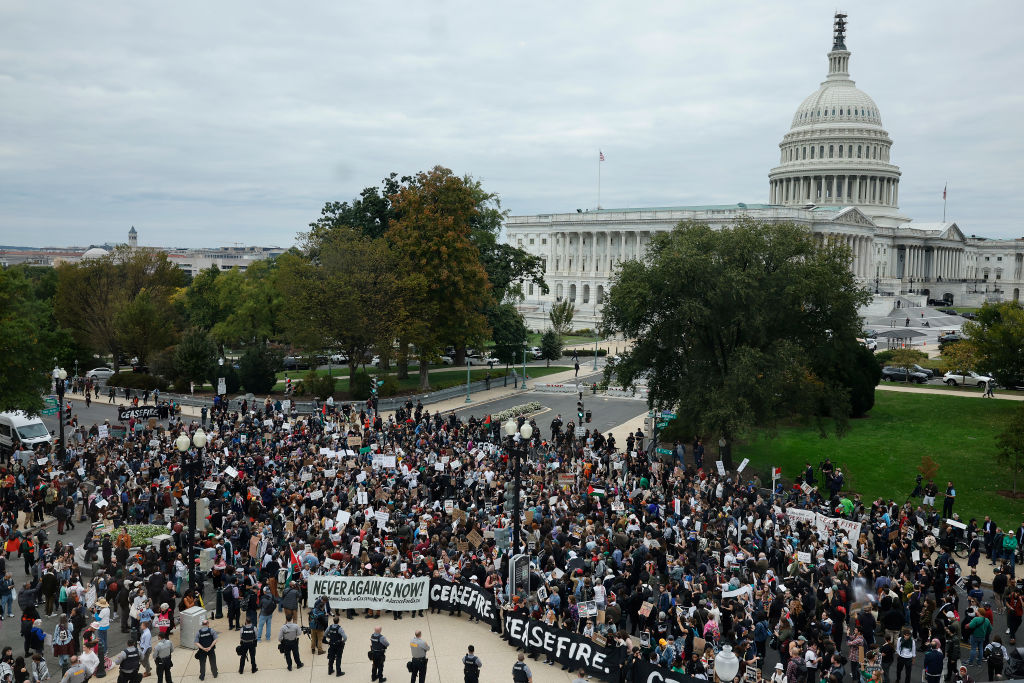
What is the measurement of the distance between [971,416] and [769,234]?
20.0 metres

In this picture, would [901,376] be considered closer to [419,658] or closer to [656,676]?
[656,676]

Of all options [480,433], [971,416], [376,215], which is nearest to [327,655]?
[480,433]

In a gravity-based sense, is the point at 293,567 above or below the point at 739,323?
below

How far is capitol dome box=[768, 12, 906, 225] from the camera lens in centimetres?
14375

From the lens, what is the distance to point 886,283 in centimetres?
13912

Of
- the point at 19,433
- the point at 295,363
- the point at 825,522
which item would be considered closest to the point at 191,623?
the point at 825,522

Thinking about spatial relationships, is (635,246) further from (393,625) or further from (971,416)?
(393,625)

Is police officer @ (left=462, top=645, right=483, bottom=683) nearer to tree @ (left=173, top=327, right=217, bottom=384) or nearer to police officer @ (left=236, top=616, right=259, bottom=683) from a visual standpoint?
police officer @ (left=236, top=616, right=259, bottom=683)

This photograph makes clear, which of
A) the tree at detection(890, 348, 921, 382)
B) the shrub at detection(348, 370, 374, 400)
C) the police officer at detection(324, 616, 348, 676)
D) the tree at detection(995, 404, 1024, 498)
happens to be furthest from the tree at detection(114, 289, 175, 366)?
the tree at detection(995, 404, 1024, 498)

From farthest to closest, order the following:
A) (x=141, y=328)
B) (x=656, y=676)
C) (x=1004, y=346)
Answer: (x=141, y=328)
(x=1004, y=346)
(x=656, y=676)

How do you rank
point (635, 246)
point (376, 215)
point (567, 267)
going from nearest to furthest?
1. point (376, 215)
2. point (635, 246)
3. point (567, 267)

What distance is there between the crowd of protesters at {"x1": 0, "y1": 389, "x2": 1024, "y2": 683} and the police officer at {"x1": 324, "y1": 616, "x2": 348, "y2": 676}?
0.25 feet

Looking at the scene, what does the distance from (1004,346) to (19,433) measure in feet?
172

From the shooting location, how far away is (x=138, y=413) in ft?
146
